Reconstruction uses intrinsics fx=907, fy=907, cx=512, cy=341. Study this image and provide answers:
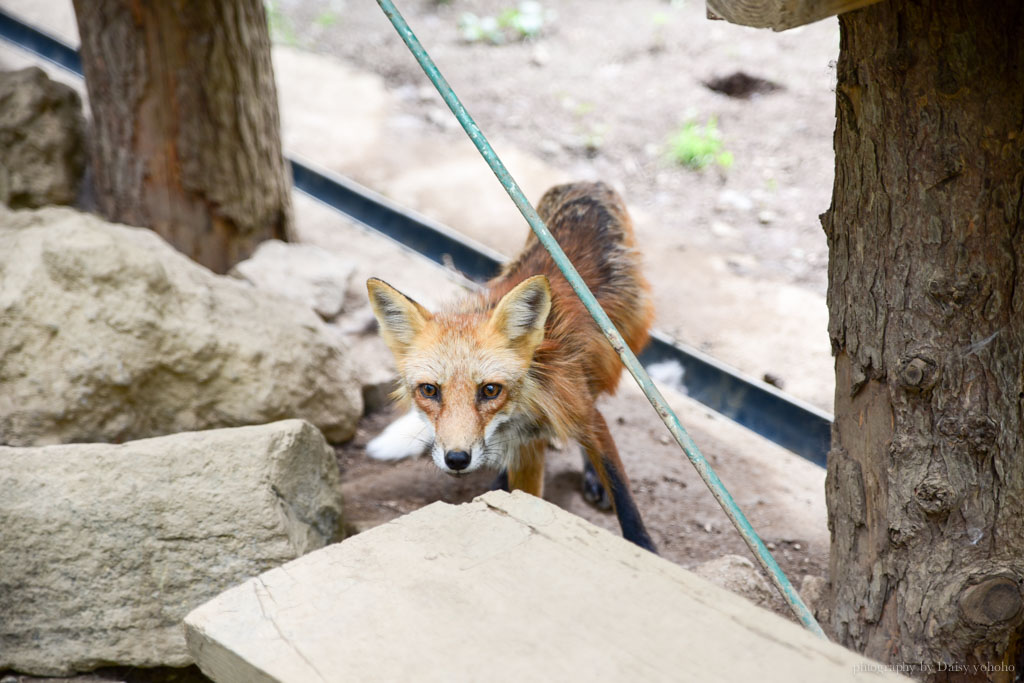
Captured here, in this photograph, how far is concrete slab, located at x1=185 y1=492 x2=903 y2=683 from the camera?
6.64 ft

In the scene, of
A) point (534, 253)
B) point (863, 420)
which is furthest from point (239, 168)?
point (863, 420)

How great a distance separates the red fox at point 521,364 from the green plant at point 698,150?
153 inches

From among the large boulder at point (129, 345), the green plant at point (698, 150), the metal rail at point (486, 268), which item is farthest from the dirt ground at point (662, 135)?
the large boulder at point (129, 345)

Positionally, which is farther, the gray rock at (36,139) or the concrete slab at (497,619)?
the gray rock at (36,139)

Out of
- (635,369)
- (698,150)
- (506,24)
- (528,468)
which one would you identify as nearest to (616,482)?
(528,468)

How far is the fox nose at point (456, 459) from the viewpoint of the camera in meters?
3.34

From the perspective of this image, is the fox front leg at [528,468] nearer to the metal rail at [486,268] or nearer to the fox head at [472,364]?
the fox head at [472,364]

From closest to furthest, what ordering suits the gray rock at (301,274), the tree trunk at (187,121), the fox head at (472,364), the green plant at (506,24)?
the fox head at (472,364) < the tree trunk at (187,121) < the gray rock at (301,274) < the green plant at (506,24)

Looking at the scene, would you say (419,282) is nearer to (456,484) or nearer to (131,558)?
(456,484)

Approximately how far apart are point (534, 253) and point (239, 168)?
2.55 meters

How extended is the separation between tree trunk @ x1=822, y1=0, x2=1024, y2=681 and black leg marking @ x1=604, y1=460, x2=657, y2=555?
105 cm

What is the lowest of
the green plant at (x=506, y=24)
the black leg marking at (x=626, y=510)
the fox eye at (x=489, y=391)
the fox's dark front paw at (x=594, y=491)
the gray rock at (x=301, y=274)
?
the fox's dark front paw at (x=594, y=491)

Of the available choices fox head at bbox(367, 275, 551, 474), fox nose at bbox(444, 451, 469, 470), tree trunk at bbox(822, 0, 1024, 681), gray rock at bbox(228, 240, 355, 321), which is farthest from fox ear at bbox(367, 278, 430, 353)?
gray rock at bbox(228, 240, 355, 321)

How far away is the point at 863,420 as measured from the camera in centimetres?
293
